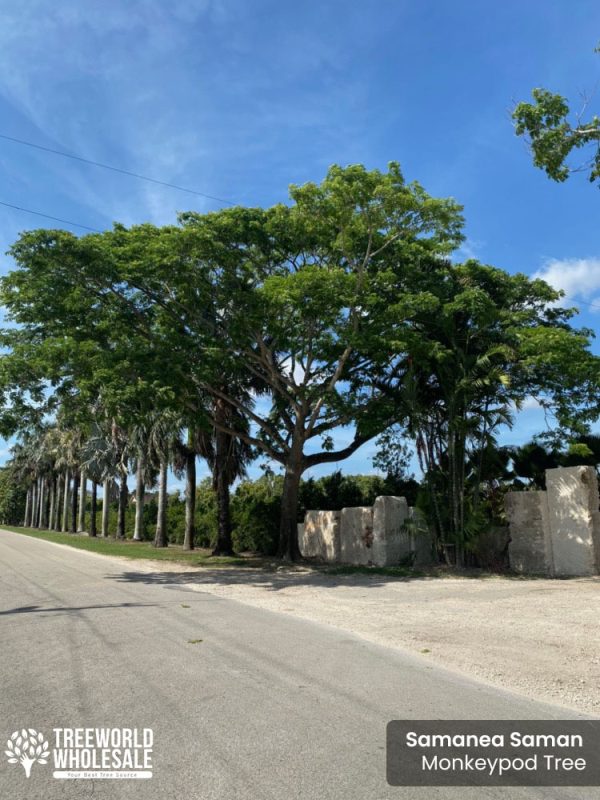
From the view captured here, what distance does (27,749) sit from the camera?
4812 mm

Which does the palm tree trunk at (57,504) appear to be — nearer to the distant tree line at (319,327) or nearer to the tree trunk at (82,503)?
the tree trunk at (82,503)

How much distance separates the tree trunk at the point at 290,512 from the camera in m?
23.0

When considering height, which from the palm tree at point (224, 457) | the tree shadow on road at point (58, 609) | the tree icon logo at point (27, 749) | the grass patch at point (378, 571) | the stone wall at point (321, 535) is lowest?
the grass patch at point (378, 571)

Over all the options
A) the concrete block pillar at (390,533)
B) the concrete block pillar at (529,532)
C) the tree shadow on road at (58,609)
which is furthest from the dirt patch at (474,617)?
the tree shadow on road at (58,609)

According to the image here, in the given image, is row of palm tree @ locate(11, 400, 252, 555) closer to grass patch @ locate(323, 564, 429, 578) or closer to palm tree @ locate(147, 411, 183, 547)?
palm tree @ locate(147, 411, 183, 547)

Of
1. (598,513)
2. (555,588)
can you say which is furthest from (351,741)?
(598,513)

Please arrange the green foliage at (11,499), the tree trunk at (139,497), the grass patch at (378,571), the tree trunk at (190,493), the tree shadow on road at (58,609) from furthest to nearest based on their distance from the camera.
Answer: the green foliage at (11,499) < the tree trunk at (139,497) < the tree trunk at (190,493) < the grass patch at (378,571) < the tree shadow on road at (58,609)

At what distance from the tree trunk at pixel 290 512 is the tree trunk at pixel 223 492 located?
4635 millimetres

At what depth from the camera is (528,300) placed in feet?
65.5

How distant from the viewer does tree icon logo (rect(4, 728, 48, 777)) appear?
4.60 m

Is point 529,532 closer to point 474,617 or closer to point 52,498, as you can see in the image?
point 474,617

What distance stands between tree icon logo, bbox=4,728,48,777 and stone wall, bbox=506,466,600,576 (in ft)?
48.8

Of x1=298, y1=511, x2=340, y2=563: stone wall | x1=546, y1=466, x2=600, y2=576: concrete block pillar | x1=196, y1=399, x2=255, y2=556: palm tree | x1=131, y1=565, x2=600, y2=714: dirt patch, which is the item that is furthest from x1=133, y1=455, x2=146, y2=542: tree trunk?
x1=546, y1=466, x2=600, y2=576: concrete block pillar

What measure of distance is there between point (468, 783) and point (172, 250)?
620 inches
